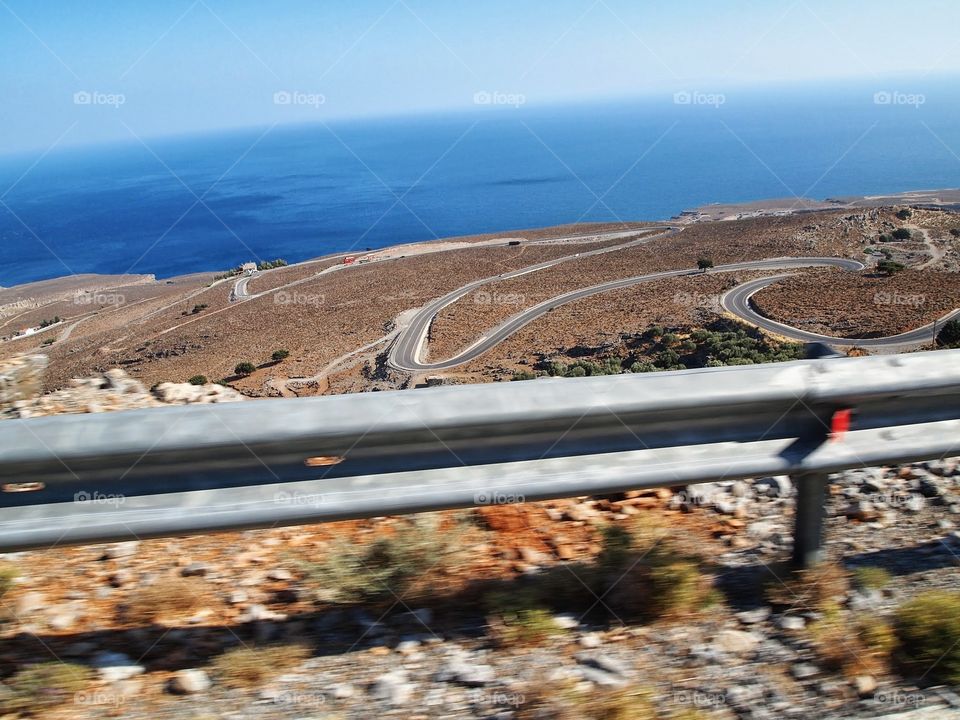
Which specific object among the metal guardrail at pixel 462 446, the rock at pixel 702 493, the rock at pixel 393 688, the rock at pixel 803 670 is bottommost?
the rock at pixel 803 670

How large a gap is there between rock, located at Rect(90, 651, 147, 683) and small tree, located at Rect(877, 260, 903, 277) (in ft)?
172

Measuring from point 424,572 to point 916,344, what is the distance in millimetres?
33867

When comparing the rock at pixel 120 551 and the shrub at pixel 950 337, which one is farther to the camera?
the shrub at pixel 950 337

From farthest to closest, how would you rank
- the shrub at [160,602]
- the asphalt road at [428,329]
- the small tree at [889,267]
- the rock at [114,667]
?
the small tree at [889,267], the asphalt road at [428,329], the shrub at [160,602], the rock at [114,667]

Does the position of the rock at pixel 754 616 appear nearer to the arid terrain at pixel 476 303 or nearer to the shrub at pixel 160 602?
the shrub at pixel 160 602

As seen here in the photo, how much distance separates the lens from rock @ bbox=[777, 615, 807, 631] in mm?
2501

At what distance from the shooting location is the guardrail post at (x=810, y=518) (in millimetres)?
2721

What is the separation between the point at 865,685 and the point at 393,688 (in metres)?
1.52

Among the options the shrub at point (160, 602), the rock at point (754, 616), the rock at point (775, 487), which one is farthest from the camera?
the rock at point (775, 487)

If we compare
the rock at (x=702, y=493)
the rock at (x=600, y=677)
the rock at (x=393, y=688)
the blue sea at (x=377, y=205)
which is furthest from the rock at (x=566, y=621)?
the blue sea at (x=377, y=205)

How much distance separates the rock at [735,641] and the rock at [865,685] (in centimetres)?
32

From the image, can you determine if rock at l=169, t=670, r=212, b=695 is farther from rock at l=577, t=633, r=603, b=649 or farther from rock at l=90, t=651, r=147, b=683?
rock at l=577, t=633, r=603, b=649

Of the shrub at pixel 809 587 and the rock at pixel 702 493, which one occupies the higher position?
the rock at pixel 702 493

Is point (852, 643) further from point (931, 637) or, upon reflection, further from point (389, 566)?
point (389, 566)
